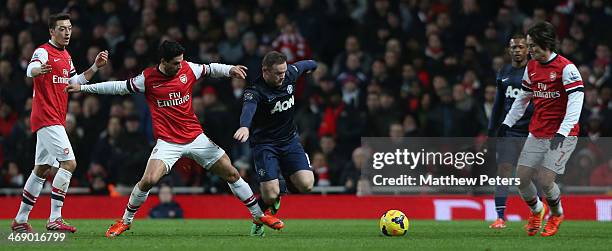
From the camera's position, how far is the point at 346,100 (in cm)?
1966

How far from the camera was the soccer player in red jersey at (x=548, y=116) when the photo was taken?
11812mm

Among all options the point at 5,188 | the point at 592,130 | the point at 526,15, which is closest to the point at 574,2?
the point at 526,15

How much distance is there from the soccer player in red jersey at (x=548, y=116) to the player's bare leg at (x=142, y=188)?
13.2 feet

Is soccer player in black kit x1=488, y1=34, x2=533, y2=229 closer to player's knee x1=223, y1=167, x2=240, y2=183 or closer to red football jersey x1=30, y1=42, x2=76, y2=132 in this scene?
player's knee x1=223, y1=167, x2=240, y2=183

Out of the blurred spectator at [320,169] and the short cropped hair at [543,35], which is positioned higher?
the short cropped hair at [543,35]

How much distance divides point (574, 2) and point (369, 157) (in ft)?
19.3

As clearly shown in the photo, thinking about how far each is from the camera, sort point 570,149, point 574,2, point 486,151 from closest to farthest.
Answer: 1. point 570,149
2. point 486,151
3. point 574,2

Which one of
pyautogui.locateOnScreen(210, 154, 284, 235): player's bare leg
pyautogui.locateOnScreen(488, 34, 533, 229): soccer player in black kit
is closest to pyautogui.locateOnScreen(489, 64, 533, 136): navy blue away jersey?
pyautogui.locateOnScreen(488, 34, 533, 229): soccer player in black kit

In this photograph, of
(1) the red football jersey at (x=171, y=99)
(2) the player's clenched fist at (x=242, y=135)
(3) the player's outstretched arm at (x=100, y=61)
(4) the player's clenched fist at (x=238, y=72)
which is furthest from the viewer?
(3) the player's outstretched arm at (x=100, y=61)

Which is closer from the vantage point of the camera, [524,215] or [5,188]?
[524,215]

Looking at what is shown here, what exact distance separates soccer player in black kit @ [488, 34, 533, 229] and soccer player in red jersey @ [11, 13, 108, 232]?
4.97m

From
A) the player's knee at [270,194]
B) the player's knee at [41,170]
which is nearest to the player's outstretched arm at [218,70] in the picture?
the player's knee at [270,194]

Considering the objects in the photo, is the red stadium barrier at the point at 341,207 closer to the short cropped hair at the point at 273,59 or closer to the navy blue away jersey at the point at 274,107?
the navy blue away jersey at the point at 274,107

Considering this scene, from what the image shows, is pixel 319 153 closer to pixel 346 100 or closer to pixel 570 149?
pixel 346 100
